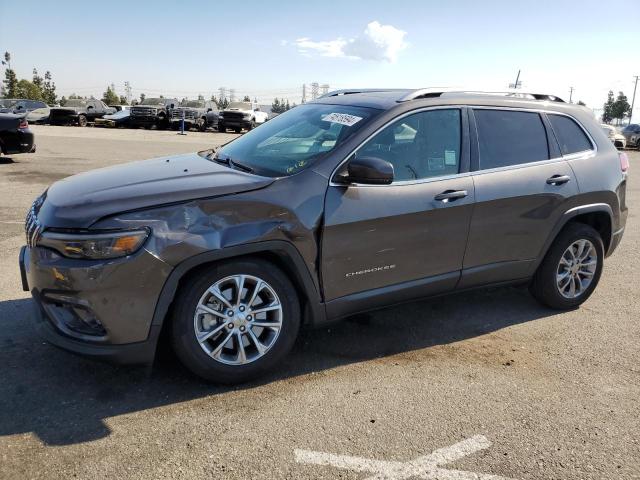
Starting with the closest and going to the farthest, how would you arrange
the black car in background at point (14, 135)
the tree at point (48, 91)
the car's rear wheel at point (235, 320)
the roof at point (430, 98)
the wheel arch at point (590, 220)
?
the car's rear wheel at point (235, 320), the roof at point (430, 98), the wheel arch at point (590, 220), the black car in background at point (14, 135), the tree at point (48, 91)

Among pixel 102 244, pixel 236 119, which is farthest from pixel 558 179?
pixel 236 119

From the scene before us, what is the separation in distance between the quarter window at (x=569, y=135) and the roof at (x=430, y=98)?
16 cm

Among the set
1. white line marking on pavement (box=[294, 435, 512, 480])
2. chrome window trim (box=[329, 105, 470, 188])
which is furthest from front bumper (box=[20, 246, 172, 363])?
chrome window trim (box=[329, 105, 470, 188])

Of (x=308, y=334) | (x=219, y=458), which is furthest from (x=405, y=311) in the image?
(x=219, y=458)

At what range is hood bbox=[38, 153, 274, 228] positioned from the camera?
306 cm

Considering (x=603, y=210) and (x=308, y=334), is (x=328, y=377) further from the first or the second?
(x=603, y=210)

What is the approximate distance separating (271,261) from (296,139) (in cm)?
107

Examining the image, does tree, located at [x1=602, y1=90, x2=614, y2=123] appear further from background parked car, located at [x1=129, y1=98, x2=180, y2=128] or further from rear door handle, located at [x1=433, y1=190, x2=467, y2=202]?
rear door handle, located at [x1=433, y1=190, x2=467, y2=202]

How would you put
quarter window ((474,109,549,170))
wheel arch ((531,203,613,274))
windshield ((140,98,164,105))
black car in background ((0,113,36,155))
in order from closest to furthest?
quarter window ((474,109,549,170)) → wheel arch ((531,203,613,274)) → black car in background ((0,113,36,155)) → windshield ((140,98,164,105))

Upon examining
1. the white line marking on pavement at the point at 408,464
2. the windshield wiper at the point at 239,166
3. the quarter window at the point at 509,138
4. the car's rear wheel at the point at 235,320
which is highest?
the quarter window at the point at 509,138

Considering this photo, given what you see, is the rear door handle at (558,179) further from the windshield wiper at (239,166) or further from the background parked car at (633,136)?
the background parked car at (633,136)

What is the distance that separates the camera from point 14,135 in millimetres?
12438

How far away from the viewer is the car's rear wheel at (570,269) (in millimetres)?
4621

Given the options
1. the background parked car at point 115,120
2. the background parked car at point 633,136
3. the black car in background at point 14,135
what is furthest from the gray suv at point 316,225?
the background parked car at point 633,136
